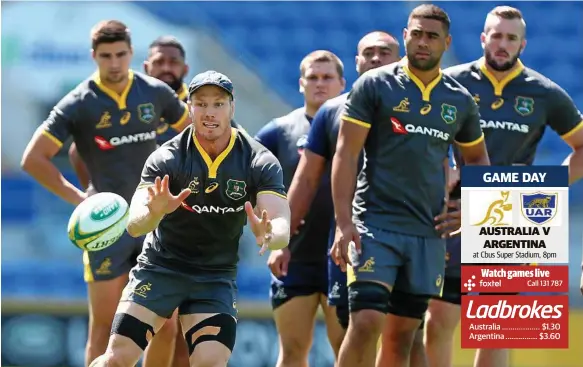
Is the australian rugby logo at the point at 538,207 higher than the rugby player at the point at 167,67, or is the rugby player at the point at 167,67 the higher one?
the rugby player at the point at 167,67

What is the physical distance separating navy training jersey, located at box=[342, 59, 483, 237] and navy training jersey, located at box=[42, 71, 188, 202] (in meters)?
1.97

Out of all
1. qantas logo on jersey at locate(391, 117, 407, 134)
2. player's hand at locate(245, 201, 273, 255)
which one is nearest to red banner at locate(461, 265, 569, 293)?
qantas logo on jersey at locate(391, 117, 407, 134)

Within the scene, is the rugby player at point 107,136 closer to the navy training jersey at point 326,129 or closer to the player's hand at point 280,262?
the player's hand at point 280,262

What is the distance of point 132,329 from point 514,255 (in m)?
2.57

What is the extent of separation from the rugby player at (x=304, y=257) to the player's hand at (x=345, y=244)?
113 centimetres

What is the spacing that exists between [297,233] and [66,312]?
535 cm

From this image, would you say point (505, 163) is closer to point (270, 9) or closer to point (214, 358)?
point (214, 358)

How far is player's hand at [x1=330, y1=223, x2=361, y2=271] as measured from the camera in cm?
657

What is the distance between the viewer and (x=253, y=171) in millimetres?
6262

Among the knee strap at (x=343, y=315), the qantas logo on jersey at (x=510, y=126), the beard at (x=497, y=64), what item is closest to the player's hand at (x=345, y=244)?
the knee strap at (x=343, y=315)

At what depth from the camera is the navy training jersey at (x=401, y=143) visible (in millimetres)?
6812

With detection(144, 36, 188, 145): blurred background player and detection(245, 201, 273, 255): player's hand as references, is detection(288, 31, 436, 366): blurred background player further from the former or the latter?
detection(144, 36, 188, 145): blurred background player

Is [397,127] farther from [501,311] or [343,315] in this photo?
[501,311]

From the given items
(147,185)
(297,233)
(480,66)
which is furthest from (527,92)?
(147,185)
